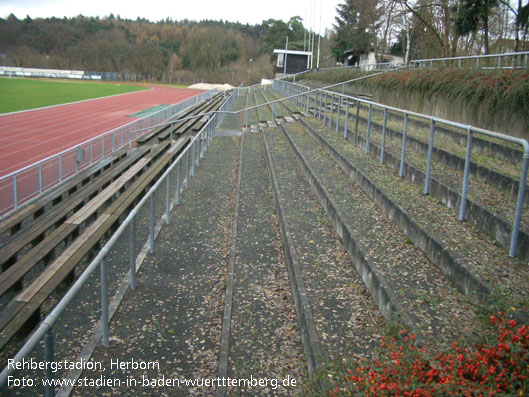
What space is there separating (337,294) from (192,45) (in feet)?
416

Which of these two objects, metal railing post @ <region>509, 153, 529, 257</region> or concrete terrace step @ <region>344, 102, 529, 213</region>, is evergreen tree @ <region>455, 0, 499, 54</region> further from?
metal railing post @ <region>509, 153, 529, 257</region>

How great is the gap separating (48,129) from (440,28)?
24.4 meters

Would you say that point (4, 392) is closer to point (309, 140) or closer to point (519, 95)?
point (519, 95)

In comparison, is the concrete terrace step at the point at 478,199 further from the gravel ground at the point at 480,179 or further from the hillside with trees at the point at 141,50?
the hillside with trees at the point at 141,50

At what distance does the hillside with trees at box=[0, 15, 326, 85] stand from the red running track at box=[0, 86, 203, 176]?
58.2m

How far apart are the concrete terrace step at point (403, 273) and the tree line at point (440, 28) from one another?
15192 millimetres

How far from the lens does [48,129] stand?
26906 millimetres

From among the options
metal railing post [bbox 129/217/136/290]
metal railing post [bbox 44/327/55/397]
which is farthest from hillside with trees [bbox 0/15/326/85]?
metal railing post [bbox 44/327/55/397]

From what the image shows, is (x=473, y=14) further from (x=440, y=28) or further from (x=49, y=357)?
(x=49, y=357)

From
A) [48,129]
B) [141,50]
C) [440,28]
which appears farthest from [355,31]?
[141,50]

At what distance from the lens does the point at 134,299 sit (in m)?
5.32

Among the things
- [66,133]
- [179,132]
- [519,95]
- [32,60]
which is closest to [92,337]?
[519,95]

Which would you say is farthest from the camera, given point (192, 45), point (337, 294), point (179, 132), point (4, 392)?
point (192, 45)

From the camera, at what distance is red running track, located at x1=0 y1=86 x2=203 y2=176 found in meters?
19.8
